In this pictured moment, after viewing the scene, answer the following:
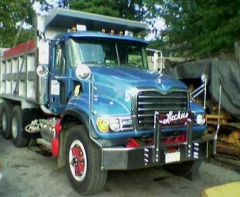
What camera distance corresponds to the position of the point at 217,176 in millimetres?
6199

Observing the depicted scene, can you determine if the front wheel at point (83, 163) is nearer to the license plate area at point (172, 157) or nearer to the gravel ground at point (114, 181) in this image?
the gravel ground at point (114, 181)

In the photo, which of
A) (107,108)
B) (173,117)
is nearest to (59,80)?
(107,108)

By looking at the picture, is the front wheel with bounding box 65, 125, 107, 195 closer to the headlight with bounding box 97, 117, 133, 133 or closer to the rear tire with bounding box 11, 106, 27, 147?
the headlight with bounding box 97, 117, 133, 133

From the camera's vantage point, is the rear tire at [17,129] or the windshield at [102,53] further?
the rear tire at [17,129]

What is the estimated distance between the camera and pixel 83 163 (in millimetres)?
5008

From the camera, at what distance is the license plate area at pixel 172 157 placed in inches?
190

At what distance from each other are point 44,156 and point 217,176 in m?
3.72

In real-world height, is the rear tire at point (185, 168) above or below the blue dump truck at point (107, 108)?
below

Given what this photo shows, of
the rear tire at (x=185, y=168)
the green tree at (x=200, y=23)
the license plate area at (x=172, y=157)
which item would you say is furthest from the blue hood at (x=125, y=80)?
the green tree at (x=200, y=23)

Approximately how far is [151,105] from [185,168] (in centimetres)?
173

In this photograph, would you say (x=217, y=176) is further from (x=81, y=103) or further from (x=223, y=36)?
(x=223, y=36)

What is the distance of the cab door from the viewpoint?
6.13 meters

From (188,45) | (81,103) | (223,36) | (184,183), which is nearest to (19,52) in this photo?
(81,103)

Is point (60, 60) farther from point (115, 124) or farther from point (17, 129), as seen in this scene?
point (17, 129)
